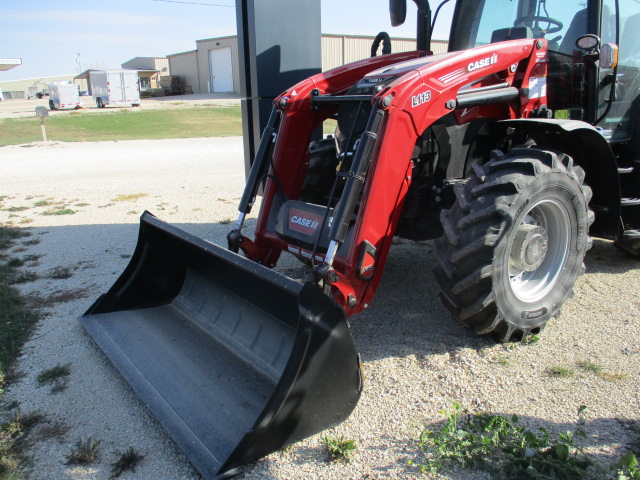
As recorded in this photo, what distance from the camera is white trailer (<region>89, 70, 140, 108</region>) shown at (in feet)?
115

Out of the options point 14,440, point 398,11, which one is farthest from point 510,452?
point 398,11

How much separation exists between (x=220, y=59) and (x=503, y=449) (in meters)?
50.4

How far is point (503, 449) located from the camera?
8.84 feet

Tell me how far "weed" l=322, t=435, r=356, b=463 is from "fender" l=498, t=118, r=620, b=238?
8.21 ft

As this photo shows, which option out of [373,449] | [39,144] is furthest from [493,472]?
[39,144]

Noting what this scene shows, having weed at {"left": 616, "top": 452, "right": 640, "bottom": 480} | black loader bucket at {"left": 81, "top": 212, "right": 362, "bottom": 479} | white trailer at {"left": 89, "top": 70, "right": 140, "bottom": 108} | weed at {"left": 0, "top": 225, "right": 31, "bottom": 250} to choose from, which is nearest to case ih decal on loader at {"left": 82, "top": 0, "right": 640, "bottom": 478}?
black loader bucket at {"left": 81, "top": 212, "right": 362, "bottom": 479}

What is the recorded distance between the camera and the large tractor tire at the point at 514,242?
11.0 ft

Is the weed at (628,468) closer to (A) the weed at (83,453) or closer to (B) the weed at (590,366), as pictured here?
(B) the weed at (590,366)

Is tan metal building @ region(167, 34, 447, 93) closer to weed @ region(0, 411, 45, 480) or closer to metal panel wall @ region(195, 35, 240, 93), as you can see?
metal panel wall @ region(195, 35, 240, 93)

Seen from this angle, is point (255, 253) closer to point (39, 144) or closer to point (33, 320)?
point (33, 320)

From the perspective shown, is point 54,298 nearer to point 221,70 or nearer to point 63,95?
point 63,95

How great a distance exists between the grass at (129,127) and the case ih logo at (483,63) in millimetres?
15423

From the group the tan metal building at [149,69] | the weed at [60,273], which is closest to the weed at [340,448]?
the weed at [60,273]

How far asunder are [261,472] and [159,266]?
2.14m
